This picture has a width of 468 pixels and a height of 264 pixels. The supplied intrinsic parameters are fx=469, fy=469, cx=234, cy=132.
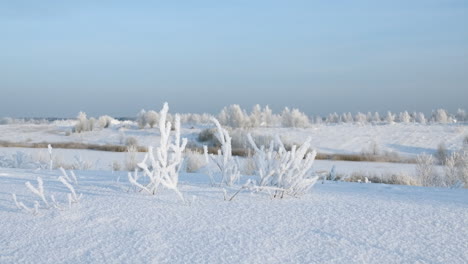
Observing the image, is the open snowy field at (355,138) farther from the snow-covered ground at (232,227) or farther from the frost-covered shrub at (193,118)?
the frost-covered shrub at (193,118)

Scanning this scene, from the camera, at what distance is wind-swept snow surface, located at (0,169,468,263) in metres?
2.28

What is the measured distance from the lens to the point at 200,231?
261 cm

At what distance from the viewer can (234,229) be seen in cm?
264

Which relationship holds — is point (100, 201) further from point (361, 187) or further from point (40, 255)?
point (361, 187)

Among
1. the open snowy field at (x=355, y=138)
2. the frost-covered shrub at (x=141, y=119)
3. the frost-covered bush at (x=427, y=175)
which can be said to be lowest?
the frost-covered bush at (x=427, y=175)

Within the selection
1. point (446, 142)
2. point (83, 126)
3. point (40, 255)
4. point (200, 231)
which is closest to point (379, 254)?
point (200, 231)

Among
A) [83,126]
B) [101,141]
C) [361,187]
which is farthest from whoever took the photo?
[83,126]

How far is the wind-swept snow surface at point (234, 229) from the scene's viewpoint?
7.47ft

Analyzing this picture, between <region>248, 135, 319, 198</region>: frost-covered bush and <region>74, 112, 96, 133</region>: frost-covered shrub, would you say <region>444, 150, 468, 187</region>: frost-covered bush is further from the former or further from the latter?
<region>74, 112, 96, 133</region>: frost-covered shrub

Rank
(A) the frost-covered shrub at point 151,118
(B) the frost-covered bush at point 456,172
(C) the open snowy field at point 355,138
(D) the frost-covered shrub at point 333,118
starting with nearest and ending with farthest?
(B) the frost-covered bush at point 456,172
(C) the open snowy field at point 355,138
(A) the frost-covered shrub at point 151,118
(D) the frost-covered shrub at point 333,118

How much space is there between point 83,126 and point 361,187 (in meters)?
30.3

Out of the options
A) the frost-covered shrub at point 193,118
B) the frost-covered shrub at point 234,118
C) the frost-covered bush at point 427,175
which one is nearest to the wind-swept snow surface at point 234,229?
the frost-covered bush at point 427,175

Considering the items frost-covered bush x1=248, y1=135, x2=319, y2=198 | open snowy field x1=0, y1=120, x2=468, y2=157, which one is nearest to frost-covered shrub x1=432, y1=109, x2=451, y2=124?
open snowy field x1=0, y1=120, x2=468, y2=157

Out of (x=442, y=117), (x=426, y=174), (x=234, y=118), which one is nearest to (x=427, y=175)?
(x=426, y=174)
